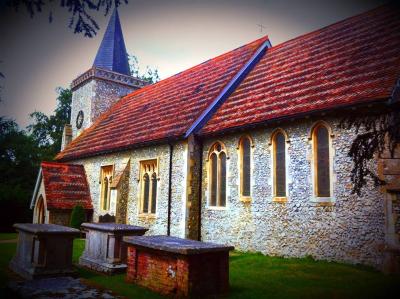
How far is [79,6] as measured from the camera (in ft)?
17.1

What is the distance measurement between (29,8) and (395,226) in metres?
9.26

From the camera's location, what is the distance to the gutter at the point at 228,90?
48.4 ft

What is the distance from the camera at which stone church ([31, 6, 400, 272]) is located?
997 centimetres

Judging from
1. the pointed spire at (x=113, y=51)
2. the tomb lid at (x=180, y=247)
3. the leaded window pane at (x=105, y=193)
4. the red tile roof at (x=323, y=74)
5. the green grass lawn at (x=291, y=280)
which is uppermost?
the pointed spire at (x=113, y=51)

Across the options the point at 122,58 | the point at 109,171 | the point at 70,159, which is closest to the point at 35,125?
the point at 122,58

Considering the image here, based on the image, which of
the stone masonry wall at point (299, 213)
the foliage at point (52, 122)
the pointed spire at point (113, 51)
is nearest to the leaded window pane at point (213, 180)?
the stone masonry wall at point (299, 213)

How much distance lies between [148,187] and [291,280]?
9.51 meters

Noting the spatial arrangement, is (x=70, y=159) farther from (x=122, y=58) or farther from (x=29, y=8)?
(x=29, y=8)

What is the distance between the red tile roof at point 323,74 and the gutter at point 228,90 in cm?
27

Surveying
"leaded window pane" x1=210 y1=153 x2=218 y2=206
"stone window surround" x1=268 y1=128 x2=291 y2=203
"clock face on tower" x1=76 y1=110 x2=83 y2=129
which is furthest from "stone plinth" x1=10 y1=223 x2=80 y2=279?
→ "clock face on tower" x1=76 y1=110 x2=83 y2=129

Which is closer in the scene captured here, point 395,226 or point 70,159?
point 395,226

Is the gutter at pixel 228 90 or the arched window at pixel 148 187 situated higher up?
the gutter at pixel 228 90

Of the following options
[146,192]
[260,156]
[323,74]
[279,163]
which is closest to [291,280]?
[279,163]

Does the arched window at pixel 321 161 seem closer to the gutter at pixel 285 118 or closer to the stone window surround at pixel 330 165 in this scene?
Answer: the stone window surround at pixel 330 165
